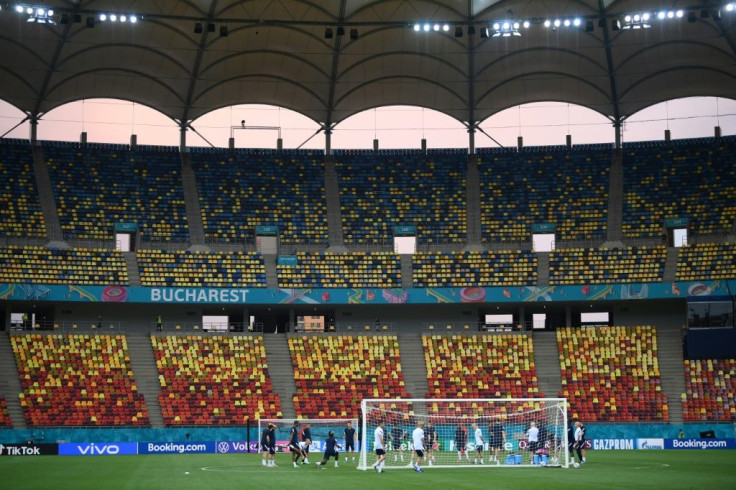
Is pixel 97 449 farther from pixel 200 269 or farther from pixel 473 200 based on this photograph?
pixel 473 200

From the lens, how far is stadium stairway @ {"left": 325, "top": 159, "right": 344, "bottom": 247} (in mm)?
67562

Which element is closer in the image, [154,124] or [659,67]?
Result: [659,67]

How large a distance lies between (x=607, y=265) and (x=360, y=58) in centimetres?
2171

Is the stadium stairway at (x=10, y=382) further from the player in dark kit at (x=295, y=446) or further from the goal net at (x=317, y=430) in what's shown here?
the player in dark kit at (x=295, y=446)

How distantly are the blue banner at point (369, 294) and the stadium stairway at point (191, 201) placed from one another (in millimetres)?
5932

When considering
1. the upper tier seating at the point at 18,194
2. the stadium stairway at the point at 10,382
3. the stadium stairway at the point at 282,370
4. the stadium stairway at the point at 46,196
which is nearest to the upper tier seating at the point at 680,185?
the stadium stairway at the point at 282,370

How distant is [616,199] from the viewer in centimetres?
6769

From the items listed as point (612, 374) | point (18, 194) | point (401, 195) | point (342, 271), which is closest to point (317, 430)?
point (342, 271)

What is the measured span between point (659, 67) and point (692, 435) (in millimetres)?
25164

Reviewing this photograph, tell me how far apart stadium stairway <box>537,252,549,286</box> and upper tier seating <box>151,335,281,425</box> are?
62.5 ft

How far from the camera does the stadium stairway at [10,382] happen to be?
54781 millimetres

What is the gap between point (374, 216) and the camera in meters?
68.5

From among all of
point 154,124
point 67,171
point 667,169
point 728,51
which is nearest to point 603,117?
point 667,169

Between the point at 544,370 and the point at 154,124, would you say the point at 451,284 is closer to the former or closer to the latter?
the point at 544,370
